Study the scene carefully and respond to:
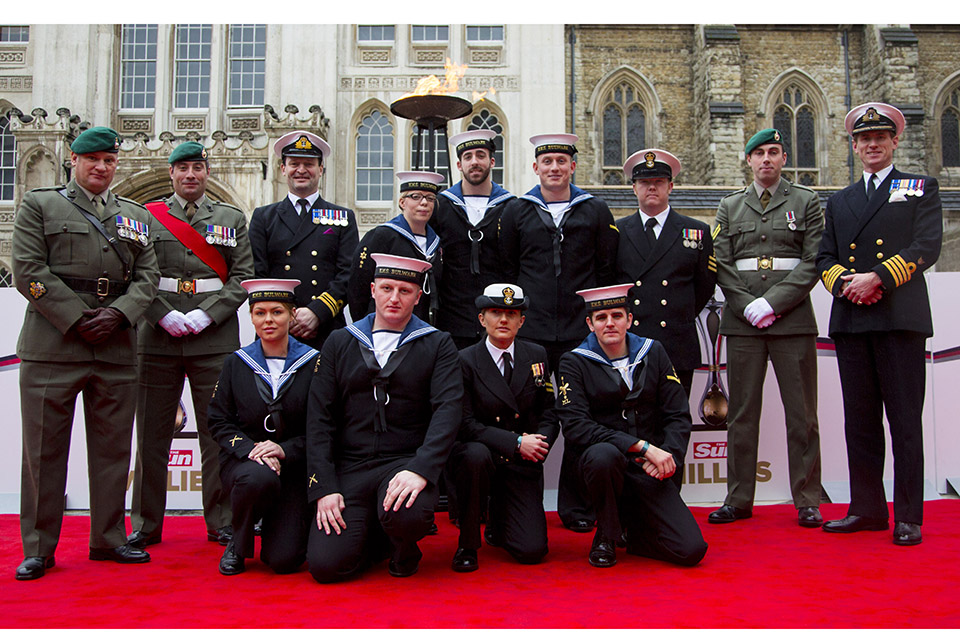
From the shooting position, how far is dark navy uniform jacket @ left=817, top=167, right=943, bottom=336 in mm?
4668

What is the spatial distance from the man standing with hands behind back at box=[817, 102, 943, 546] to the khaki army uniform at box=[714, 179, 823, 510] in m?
0.30

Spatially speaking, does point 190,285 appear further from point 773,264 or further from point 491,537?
point 773,264

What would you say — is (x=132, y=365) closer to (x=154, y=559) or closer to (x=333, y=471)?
(x=154, y=559)

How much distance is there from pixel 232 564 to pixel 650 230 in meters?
3.45

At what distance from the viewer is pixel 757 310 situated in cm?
520

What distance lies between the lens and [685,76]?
23922 mm

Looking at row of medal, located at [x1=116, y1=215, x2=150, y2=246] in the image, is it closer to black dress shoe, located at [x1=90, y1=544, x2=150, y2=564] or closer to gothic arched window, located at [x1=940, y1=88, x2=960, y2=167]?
black dress shoe, located at [x1=90, y1=544, x2=150, y2=564]

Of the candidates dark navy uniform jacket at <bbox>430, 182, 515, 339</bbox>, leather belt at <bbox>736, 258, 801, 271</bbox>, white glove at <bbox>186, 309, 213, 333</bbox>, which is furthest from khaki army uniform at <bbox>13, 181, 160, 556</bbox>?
leather belt at <bbox>736, 258, 801, 271</bbox>

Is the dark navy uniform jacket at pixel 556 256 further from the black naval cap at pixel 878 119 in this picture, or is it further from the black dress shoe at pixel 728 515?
the black naval cap at pixel 878 119

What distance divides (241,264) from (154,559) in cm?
196

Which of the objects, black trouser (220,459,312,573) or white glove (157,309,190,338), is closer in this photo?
black trouser (220,459,312,573)

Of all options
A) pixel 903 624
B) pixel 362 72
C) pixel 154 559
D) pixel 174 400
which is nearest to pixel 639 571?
pixel 903 624

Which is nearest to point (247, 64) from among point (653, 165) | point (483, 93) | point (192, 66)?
point (192, 66)

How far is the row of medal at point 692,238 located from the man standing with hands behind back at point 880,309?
0.79 m
